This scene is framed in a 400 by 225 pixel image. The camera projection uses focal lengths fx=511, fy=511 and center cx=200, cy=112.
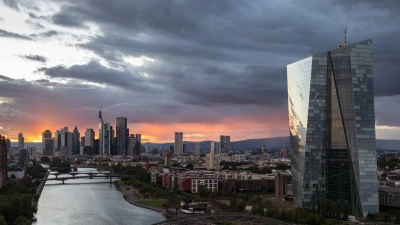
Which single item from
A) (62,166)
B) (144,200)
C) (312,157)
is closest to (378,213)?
(312,157)

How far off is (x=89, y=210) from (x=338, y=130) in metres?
23.6

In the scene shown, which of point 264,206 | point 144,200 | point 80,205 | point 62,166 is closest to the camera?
point 264,206

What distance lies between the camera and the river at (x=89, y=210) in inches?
1628

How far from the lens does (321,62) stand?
135 ft

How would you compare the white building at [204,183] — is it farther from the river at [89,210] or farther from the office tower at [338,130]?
the office tower at [338,130]

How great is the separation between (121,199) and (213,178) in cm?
1208

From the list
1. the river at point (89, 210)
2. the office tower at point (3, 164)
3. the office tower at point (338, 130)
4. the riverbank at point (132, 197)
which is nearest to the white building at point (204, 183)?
the riverbank at point (132, 197)

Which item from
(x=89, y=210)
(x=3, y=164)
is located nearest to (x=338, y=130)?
(x=89, y=210)

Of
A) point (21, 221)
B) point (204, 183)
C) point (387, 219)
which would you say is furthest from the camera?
point (204, 183)

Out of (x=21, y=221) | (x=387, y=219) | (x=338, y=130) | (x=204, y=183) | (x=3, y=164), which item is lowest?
(x=387, y=219)

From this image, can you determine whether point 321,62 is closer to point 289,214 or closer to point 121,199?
point 289,214

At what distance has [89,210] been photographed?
4734 centimetres

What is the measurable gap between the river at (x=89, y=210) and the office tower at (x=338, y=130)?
13220 millimetres

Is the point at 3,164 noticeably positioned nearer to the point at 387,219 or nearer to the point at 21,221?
the point at 21,221
